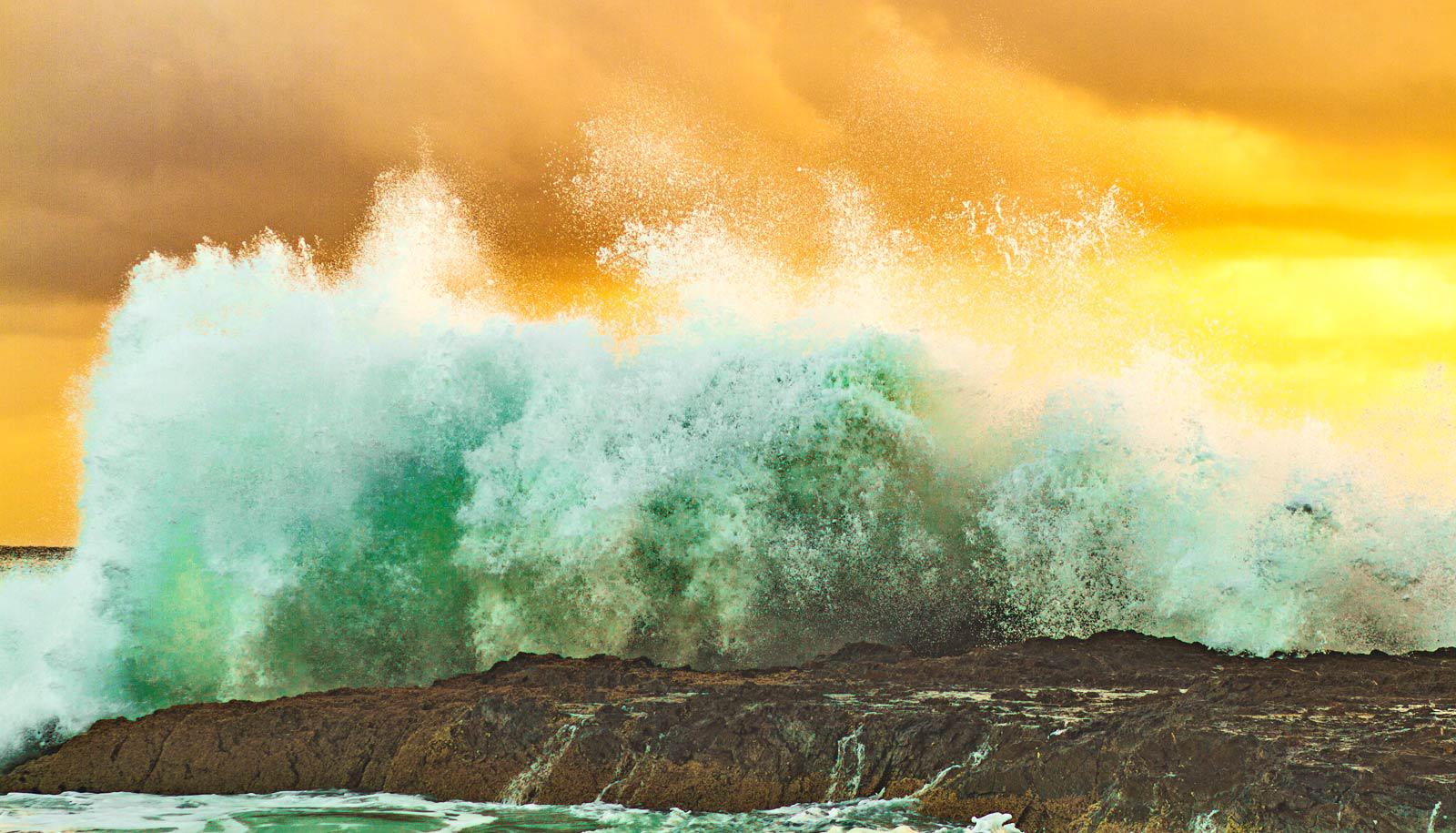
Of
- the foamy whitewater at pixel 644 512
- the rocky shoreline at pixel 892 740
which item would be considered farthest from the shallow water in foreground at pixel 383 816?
the foamy whitewater at pixel 644 512

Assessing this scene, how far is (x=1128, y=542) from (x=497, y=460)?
644cm

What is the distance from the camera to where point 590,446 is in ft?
39.6

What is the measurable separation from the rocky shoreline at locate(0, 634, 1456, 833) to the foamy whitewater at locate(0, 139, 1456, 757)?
1.78 metres

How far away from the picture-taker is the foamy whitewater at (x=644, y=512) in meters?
11.1

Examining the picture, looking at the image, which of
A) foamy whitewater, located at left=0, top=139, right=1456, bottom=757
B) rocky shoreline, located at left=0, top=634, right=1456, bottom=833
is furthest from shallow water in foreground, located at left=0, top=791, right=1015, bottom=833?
foamy whitewater, located at left=0, top=139, right=1456, bottom=757

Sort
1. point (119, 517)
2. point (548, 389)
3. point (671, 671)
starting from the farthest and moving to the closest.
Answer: point (548, 389) → point (119, 517) → point (671, 671)

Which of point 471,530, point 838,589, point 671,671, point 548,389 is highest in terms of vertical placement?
point 548,389

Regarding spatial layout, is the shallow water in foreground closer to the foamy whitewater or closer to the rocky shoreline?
the rocky shoreline

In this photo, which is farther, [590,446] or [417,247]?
[417,247]

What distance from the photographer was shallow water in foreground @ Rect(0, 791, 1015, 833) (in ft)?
19.9

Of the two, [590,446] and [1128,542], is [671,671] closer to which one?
[590,446]

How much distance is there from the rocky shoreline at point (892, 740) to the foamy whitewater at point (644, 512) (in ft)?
5.83

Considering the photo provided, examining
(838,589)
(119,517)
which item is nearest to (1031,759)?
(838,589)

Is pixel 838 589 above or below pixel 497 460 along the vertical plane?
below
